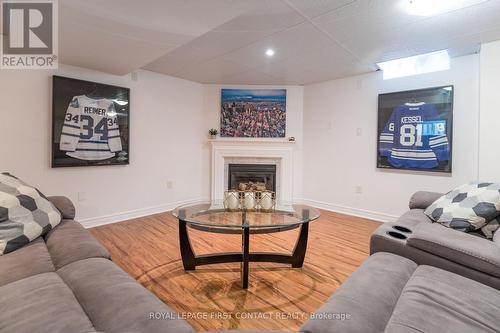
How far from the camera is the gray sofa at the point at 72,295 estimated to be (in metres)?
0.86

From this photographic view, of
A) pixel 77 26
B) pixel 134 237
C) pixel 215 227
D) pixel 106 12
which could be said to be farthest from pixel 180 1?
pixel 134 237

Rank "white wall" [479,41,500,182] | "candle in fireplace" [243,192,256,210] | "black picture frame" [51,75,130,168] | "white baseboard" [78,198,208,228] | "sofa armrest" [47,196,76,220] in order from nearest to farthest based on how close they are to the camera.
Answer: "sofa armrest" [47,196,76,220] → "candle in fireplace" [243,192,256,210] → "white wall" [479,41,500,182] → "black picture frame" [51,75,130,168] → "white baseboard" [78,198,208,228]

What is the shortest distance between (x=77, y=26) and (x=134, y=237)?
7.13 ft

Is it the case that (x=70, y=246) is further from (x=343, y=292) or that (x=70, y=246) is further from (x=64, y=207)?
(x=343, y=292)

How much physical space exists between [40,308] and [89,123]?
2838mm

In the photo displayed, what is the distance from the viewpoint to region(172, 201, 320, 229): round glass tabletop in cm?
193

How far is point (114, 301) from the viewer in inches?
38.9

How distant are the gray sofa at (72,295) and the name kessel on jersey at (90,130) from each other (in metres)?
1.98

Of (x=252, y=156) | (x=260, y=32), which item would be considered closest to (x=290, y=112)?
(x=252, y=156)

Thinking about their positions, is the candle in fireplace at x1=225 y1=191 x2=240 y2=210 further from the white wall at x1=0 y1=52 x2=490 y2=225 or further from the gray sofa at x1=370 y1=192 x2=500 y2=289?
the white wall at x1=0 y1=52 x2=490 y2=225

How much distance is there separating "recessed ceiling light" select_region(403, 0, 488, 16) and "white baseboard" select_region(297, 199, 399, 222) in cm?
257

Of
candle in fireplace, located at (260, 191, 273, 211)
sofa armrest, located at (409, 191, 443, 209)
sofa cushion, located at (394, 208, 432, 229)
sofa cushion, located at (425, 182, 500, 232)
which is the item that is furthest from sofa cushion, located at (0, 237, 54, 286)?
sofa armrest, located at (409, 191, 443, 209)

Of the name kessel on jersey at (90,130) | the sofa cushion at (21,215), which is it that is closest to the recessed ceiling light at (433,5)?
the sofa cushion at (21,215)

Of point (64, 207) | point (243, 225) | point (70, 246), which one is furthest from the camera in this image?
point (64, 207)
